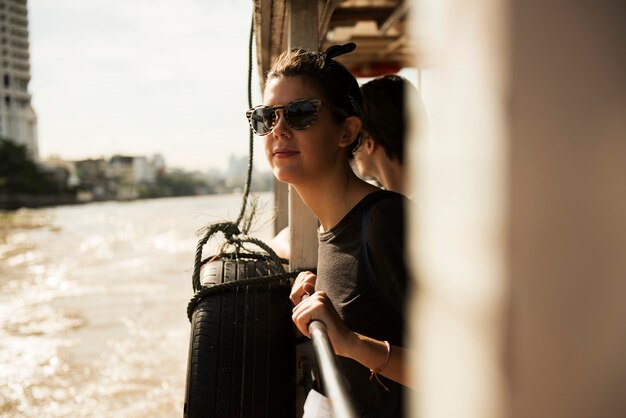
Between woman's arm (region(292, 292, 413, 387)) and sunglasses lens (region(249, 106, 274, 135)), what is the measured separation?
2.11ft

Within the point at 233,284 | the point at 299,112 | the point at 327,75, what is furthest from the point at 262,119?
the point at 233,284

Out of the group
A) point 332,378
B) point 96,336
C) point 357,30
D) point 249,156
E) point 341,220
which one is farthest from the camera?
point 96,336

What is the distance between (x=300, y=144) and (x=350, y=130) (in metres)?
0.20

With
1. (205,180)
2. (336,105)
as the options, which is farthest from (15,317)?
(205,180)

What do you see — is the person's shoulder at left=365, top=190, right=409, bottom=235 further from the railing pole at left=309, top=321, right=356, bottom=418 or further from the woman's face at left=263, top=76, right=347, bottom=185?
the railing pole at left=309, top=321, right=356, bottom=418

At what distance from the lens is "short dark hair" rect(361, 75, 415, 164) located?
2.56m

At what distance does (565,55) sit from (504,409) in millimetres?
208

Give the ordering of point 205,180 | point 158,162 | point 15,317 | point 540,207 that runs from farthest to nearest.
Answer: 1. point 158,162
2. point 205,180
3. point 15,317
4. point 540,207

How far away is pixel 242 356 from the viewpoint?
7.04 ft

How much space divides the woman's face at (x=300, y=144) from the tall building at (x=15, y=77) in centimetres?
10107

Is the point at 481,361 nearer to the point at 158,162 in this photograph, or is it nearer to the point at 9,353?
the point at 9,353

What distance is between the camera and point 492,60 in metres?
0.32

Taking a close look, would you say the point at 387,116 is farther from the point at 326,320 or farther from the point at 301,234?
the point at 326,320

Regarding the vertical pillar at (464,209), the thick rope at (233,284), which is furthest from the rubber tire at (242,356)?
the vertical pillar at (464,209)
